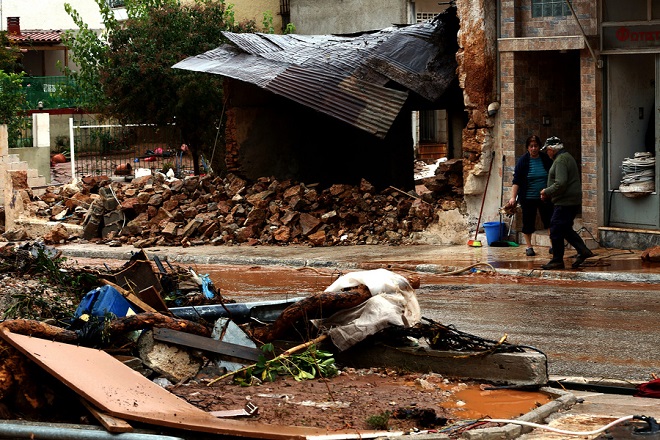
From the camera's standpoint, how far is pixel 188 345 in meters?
9.52

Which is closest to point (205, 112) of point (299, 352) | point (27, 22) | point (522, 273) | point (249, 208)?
point (249, 208)

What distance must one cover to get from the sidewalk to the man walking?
9.1 inches

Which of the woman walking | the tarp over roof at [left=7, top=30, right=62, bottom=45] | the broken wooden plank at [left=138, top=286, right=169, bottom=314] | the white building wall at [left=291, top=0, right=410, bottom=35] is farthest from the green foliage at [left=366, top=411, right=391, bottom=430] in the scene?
the tarp over roof at [left=7, top=30, right=62, bottom=45]

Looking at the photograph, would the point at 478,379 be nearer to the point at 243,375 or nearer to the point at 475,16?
the point at 243,375

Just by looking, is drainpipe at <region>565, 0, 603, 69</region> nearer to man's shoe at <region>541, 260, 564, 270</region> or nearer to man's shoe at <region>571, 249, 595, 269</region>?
man's shoe at <region>571, 249, 595, 269</region>

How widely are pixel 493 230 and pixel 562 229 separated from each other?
2.90 metres

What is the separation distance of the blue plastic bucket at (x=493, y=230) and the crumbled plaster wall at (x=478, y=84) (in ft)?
1.98

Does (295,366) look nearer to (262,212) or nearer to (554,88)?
(554,88)

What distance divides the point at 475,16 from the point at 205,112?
1119cm

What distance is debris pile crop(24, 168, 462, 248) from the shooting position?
69.3ft

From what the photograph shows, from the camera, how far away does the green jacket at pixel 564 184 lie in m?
16.2

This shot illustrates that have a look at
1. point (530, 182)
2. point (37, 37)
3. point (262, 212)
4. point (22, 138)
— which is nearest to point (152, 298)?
point (530, 182)

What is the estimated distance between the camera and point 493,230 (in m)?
19.2

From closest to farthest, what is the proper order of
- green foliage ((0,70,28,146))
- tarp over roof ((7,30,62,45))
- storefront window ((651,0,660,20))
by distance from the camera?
storefront window ((651,0,660,20)) < green foliage ((0,70,28,146)) < tarp over roof ((7,30,62,45))
